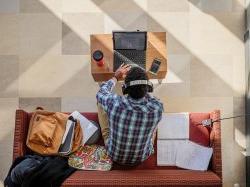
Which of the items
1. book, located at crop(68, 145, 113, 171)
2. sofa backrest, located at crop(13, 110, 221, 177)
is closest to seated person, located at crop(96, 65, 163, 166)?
book, located at crop(68, 145, 113, 171)

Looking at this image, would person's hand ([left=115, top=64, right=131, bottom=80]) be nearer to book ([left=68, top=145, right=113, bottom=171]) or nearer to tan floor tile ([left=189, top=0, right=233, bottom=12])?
book ([left=68, top=145, right=113, bottom=171])

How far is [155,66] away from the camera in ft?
11.6

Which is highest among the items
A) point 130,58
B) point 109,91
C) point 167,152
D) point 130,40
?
point 130,40

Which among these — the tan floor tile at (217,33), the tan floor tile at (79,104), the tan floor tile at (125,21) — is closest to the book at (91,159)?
the tan floor tile at (79,104)

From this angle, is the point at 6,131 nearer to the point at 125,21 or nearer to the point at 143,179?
the point at 125,21

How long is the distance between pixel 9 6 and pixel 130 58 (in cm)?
161

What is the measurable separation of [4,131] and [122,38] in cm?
151

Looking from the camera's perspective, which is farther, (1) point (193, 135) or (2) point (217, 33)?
(2) point (217, 33)

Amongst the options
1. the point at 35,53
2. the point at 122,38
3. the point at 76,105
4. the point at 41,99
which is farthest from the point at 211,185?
the point at 35,53

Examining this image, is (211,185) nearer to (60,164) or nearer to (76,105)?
(60,164)

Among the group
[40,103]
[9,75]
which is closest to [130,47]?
[40,103]

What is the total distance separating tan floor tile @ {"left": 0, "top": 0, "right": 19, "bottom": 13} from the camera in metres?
4.41

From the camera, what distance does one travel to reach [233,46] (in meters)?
4.30

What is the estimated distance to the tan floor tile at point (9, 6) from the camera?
441cm
